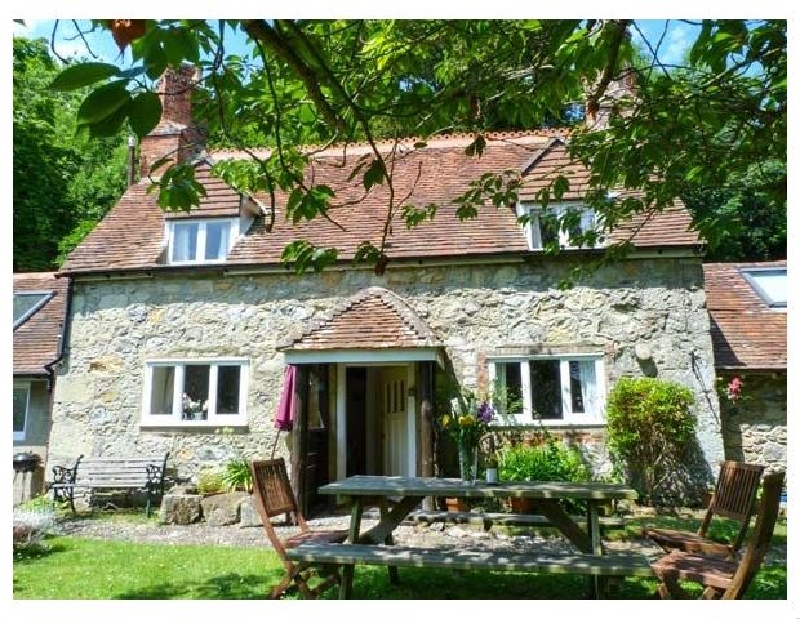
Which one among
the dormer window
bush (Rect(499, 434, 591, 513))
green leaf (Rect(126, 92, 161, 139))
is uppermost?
the dormer window

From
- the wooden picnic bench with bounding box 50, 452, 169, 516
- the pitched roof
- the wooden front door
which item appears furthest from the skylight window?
the wooden front door

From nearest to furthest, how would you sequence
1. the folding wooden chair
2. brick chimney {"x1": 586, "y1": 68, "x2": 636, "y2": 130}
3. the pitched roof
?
brick chimney {"x1": 586, "y1": 68, "x2": 636, "y2": 130} < the folding wooden chair < the pitched roof

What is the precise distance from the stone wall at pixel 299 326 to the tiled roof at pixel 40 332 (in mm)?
1009

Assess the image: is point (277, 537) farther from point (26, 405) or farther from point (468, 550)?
point (26, 405)

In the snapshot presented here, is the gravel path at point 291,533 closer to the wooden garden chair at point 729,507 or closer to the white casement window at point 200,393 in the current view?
the wooden garden chair at point 729,507

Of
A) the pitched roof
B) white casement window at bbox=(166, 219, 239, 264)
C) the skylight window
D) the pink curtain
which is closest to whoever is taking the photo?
the pink curtain

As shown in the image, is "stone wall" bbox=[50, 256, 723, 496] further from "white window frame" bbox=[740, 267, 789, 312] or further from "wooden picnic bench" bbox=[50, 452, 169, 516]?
"white window frame" bbox=[740, 267, 789, 312]

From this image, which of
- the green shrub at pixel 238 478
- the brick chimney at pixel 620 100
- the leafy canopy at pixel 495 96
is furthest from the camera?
the green shrub at pixel 238 478

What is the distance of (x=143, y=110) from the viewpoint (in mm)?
1661

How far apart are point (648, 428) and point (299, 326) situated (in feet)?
19.0

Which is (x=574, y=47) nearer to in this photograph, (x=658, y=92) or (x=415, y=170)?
(x=658, y=92)

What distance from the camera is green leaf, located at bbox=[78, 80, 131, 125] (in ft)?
5.24

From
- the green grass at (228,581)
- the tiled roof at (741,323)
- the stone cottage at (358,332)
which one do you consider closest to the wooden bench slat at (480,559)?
the green grass at (228,581)

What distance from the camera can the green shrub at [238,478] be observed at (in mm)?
9367
